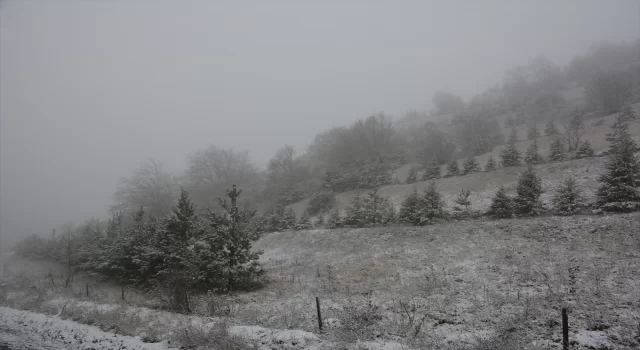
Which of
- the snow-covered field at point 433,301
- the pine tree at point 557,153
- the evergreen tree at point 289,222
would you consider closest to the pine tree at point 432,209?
the snow-covered field at point 433,301

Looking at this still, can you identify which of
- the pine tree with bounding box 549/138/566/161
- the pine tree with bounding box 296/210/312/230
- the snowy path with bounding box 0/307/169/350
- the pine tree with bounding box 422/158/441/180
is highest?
the pine tree with bounding box 549/138/566/161

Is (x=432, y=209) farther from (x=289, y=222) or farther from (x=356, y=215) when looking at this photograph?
(x=289, y=222)

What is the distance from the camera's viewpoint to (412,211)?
2148cm

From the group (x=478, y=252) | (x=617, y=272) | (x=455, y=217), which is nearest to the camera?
(x=617, y=272)

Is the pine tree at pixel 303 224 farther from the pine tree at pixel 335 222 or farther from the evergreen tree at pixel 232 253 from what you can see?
the evergreen tree at pixel 232 253

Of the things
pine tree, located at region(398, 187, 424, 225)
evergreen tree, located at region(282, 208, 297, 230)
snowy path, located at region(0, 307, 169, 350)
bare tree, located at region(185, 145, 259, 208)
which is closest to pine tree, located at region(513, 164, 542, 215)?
pine tree, located at region(398, 187, 424, 225)

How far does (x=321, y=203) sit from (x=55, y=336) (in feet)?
84.6

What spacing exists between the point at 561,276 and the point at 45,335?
64.3 feet

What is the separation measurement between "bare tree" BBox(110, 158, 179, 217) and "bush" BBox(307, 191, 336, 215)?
25.0 m

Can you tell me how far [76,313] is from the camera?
13109 mm

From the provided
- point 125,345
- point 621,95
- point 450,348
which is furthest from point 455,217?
point 621,95

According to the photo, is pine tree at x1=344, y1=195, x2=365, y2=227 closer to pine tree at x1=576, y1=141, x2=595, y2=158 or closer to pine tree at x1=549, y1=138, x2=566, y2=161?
pine tree at x1=549, y1=138, x2=566, y2=161

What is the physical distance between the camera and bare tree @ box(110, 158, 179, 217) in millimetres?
46156

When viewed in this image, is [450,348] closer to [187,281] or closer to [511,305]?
[511,305]
